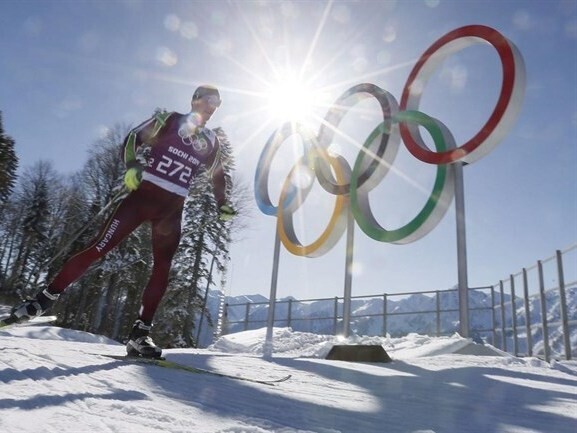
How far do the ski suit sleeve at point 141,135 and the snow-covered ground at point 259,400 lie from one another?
5.55 ft

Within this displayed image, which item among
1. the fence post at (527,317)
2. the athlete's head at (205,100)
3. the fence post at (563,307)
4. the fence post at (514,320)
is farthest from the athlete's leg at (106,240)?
the fence post at (514,320)

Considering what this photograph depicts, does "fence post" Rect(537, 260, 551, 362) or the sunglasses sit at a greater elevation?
the sunglasses

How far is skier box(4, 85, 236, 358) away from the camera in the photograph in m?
3.28

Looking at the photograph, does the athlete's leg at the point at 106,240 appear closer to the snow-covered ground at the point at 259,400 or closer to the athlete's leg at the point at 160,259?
the athlete's leg at the point at 160,259

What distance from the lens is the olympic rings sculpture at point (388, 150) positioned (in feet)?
19.5

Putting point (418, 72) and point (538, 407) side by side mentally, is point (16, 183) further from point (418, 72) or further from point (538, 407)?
point (538, 407)

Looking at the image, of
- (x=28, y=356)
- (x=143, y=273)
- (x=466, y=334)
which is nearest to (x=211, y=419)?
(x=28, y=356)

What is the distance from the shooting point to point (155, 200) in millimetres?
3672

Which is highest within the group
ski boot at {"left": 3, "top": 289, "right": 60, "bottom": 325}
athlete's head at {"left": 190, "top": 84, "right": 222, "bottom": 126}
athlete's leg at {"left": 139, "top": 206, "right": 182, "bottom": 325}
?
athlete's head at {"left": 190, "top": 84, "right": 222, "bottom": 126}

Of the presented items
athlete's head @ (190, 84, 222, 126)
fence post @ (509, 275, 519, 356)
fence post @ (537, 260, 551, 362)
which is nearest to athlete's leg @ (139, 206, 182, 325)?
athlete's head @ (190, 84, 222, 126)

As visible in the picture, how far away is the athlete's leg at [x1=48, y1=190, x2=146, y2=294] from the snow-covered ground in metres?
0.56

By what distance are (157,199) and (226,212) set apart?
801 mm

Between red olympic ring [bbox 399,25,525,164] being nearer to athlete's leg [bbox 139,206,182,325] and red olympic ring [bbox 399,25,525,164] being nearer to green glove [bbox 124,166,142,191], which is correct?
athlete's leg [bbox 139,206,182,325]

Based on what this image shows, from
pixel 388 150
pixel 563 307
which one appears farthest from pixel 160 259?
pixel 563 307
